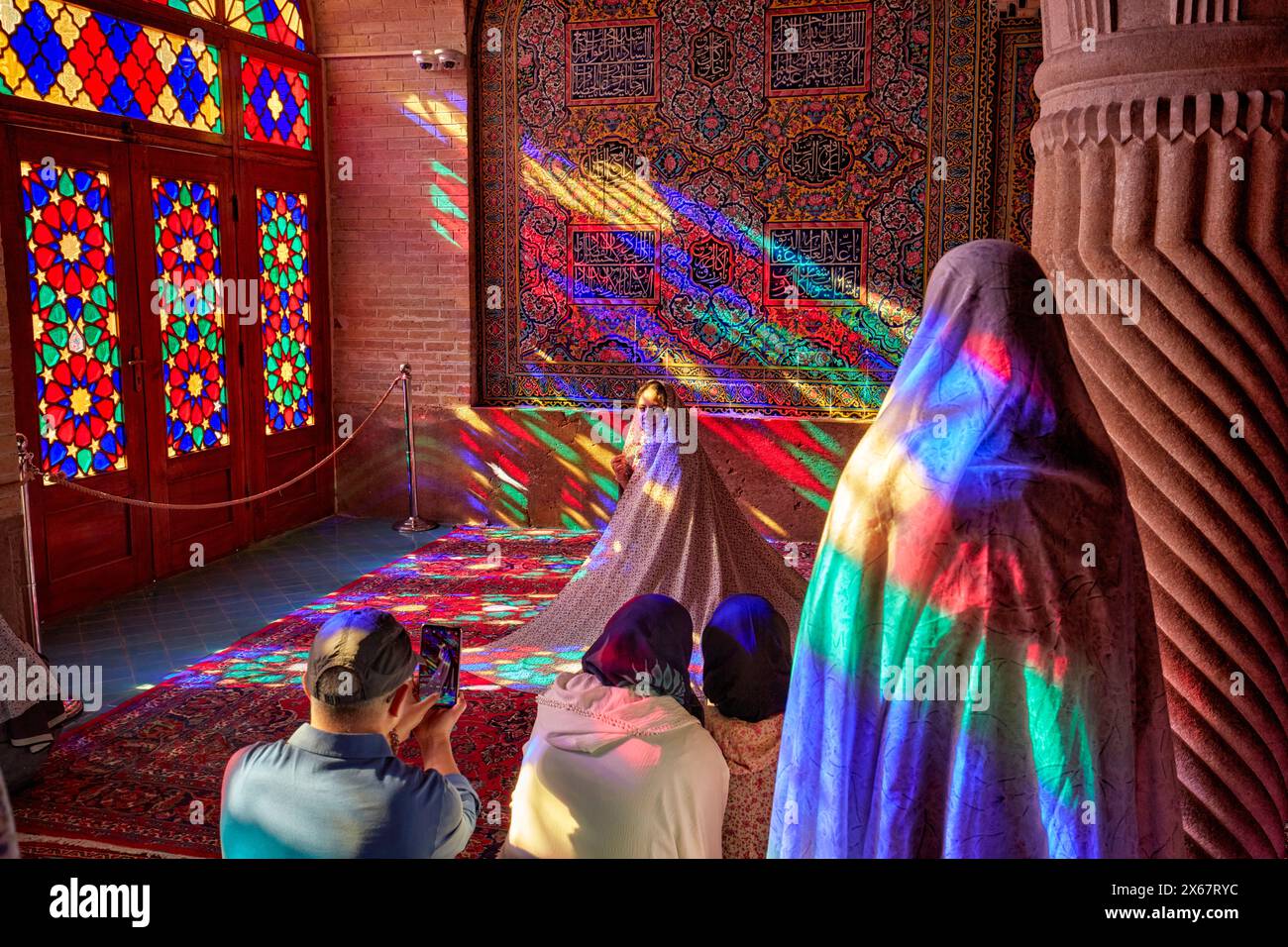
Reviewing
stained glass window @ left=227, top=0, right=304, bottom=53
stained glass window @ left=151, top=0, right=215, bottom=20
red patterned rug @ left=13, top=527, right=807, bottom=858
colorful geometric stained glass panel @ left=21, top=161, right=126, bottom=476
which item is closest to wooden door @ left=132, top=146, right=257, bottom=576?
colorful geometric stained glass panel @ left=21, top=161, right=126, bottom=476

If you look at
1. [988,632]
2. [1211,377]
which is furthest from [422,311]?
[988,632]

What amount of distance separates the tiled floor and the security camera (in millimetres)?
3349

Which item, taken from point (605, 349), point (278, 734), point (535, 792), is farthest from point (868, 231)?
point (535, 792)

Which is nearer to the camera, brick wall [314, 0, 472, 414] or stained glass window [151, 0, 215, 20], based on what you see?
stained glass window [151, 0, 215, 20]

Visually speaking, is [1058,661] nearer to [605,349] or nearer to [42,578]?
[42,578]

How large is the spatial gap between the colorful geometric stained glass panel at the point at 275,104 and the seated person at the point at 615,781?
627 centimetres

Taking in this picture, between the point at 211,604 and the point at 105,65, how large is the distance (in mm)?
3059

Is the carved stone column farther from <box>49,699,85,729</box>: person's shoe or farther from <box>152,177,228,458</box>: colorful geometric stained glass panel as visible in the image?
<box>152,177,228,458</box>: colorful geometric stained glass panel

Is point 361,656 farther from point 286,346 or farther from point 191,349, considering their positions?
point 286,346

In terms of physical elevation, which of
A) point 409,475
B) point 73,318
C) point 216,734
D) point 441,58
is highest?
point 441,58

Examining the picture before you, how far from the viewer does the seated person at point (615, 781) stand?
210cm

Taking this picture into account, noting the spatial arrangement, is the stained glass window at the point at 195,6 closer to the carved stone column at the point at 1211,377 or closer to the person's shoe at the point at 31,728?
the person's shoe at the point at 31,728

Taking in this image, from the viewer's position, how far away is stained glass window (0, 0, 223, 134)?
5566 mm

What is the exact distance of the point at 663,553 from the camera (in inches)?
199
